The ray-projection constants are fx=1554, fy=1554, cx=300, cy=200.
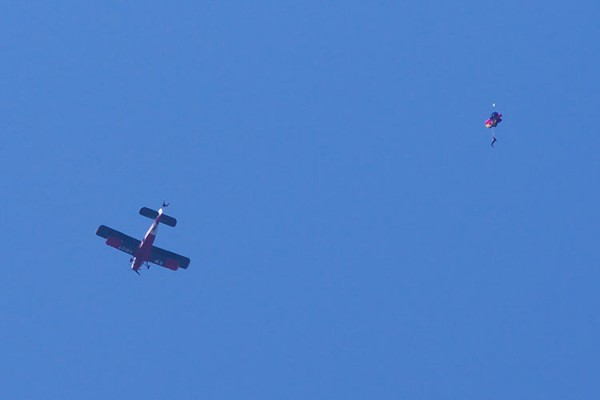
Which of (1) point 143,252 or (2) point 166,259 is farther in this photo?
(2) point 166,259

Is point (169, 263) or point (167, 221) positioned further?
point (169, 263)

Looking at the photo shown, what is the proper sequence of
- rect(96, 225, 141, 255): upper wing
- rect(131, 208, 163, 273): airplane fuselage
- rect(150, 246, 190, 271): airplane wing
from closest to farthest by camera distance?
rect(131, 208, 163, 273): airplane fuselage, rect(96, 225, 141, 255): upper wing, rect(150, 246, 190, 271): airplane wing

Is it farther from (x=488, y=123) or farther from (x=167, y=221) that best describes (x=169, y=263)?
(x=488, y=123)

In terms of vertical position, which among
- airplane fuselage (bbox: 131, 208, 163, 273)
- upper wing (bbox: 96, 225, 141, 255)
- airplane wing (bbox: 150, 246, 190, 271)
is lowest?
airplane fuselage (bbox: 131, 208, 163, 273)

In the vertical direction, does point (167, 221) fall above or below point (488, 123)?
below

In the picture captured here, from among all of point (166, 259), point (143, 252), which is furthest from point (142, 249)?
point (166, 259)

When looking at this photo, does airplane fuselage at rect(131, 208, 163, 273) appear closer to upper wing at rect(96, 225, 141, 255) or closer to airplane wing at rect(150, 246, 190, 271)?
upper wing at rect(96, 225, 141, 255)

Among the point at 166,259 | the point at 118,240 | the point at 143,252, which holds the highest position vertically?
the point at 166,259

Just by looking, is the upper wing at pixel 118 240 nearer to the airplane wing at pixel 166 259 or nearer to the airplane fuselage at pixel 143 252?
the airplane fuselage at pixel 143 252

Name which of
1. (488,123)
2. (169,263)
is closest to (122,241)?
(169,263)

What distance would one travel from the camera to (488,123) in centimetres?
12950

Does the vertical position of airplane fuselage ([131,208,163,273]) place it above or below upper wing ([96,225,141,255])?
below

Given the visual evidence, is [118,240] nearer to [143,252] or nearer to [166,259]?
[143,252]

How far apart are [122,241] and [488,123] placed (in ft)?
106
